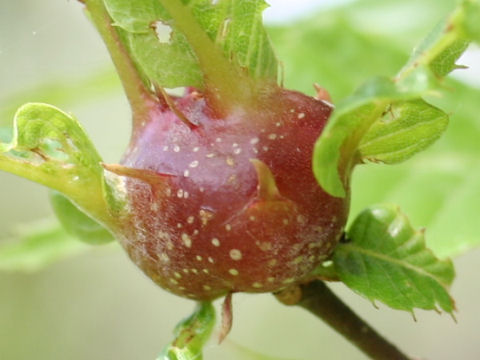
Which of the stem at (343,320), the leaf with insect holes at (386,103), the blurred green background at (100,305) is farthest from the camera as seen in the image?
the blurred green background at (100,305)

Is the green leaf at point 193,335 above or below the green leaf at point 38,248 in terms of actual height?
above

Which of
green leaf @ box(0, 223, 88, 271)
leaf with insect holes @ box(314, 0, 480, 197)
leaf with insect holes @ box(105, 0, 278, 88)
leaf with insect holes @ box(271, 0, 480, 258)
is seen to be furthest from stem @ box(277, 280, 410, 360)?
green leaf @ box(0, 223, 88, 271)

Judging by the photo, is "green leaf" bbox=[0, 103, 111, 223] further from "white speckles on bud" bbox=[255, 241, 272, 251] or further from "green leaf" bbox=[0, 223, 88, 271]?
"green leaf" bbox=[0, 223, 88, 271]

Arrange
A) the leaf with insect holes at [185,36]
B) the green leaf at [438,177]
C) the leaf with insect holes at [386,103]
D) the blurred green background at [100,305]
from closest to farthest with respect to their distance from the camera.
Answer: the leaf with insect holes at [386,103]
the leaf with insect holes at [185,36]
the green leaf at [438,177]
the blurred green background at [100,305]

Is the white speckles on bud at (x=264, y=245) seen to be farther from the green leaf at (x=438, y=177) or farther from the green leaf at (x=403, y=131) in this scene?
the green leaf at (x=438, y=177)

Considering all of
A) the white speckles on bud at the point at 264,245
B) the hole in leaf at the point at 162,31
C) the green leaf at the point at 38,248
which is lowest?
the green leaf at the point at 38,248

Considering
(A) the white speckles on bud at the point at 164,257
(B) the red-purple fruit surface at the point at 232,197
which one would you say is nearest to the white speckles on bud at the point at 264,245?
(B) the red-purple fruit surface at the point at 232,197

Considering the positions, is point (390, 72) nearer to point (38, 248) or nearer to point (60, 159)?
point (38, 248)

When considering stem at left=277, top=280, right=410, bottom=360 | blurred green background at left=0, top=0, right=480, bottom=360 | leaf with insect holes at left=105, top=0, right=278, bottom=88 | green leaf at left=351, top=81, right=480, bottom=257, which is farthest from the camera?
blurred green background at left=0, top=0, right=480, bottom=360

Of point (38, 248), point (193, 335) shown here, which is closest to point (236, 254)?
point (193, 335)
